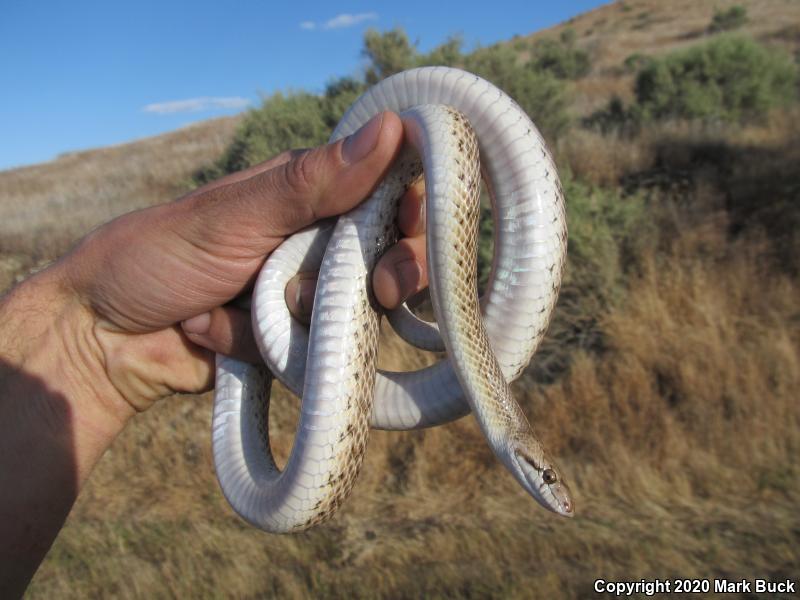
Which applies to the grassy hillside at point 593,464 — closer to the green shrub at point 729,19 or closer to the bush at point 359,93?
the bush at point 359,93

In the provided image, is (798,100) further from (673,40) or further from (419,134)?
(673,40)

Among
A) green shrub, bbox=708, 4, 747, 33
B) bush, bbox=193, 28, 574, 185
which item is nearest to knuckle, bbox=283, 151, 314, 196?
bush, bbox=193, 28, 574, 185

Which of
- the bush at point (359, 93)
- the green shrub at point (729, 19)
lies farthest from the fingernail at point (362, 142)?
the green shrub at point (729, 19)

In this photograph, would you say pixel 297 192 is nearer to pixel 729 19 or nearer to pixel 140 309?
pixel 140 309

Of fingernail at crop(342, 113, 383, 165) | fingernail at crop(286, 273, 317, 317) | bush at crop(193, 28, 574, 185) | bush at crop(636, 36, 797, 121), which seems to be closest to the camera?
fingernail at crop(342, 113, 383, 165)

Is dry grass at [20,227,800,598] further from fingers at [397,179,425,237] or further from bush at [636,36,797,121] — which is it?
bush at [636,36,797,121]

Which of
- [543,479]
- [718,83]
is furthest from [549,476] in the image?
[718,83]

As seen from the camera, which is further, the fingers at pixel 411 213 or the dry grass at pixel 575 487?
the dry grass at pixel 575 487
